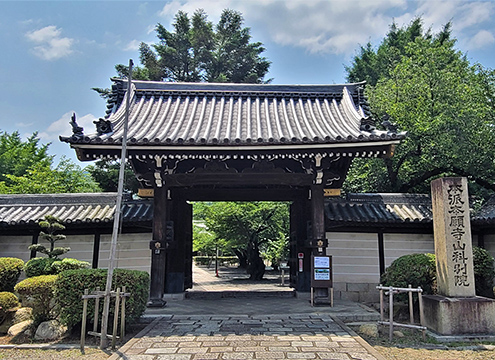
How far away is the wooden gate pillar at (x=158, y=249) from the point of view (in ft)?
30.0

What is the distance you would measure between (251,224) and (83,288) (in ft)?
42.0

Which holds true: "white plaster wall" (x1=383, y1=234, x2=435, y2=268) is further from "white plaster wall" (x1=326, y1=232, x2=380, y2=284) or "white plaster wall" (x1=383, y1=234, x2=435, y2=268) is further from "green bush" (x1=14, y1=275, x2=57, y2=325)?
"green bush" (x1=14, y1=275, x2=57, y2=325)

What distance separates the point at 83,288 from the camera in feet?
22.3

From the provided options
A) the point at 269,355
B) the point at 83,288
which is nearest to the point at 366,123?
the point at 269,355

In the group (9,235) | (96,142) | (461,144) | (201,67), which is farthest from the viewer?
(201,67)

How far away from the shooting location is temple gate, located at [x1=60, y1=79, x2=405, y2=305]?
28.0 ft

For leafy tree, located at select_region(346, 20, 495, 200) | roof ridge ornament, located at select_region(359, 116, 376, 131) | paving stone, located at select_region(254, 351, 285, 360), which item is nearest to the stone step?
roof ridge ornament, located at select_region(359, 116, 376, 131)

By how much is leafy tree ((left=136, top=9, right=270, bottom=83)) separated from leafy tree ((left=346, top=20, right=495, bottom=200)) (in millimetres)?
15380

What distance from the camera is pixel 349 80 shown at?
27.3 m

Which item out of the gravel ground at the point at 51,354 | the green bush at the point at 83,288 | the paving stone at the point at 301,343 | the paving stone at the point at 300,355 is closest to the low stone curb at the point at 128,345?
the gravel ground at the point at 51,354

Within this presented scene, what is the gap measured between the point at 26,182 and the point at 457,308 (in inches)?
872

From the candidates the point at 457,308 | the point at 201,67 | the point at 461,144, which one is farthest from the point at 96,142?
the point at 201,67

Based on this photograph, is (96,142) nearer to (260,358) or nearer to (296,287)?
(260,358)

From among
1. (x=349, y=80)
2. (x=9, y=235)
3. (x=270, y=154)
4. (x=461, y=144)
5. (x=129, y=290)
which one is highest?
(x=349, y=80)
